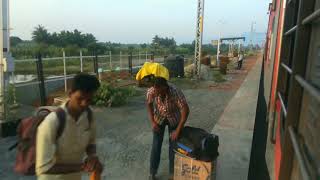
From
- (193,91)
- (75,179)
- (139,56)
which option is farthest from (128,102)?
(139,56)

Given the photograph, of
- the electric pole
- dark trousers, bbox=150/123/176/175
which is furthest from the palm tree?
dark trousers, bbox=150/123/176/175

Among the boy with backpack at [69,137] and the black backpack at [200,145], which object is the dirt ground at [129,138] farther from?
the boy with backpack at [69,137]

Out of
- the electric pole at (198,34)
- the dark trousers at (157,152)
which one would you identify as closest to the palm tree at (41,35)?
the electric pole at (198,34)

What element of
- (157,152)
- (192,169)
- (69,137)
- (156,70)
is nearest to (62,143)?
(69,137)

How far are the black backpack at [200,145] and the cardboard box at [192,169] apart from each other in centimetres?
7

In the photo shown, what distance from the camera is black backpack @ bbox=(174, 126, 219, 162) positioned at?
3.61 m

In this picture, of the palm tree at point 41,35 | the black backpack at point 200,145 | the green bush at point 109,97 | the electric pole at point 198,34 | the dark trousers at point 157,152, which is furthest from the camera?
the palm tree at point 41,35

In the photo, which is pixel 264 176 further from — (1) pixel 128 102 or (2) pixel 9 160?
(1) pixel 128 102

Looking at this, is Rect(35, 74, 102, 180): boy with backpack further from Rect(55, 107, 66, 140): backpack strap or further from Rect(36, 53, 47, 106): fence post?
Rect(36, 53, 47, 106): fence post

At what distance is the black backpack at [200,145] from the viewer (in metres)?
3.61

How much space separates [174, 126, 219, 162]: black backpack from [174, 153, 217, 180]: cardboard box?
0.07 m

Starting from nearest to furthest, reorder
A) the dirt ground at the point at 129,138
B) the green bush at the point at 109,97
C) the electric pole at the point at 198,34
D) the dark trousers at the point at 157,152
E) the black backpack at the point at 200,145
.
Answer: the black backpack at the point at 200,145 < the dark trousers at the point at 157,152 < the dirt ground at the point at 129,138 < the green bush at the point at 109,97 < the electric pole at the point at 198,34

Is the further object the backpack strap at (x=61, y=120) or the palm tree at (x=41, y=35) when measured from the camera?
the palm tree at (x=41, y=35)

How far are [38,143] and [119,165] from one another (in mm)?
3038
